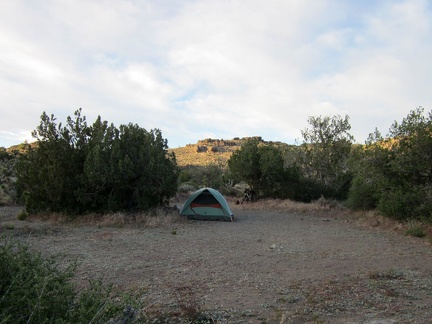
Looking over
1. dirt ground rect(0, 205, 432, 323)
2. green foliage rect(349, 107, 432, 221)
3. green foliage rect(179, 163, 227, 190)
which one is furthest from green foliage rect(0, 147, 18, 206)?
green foliage rect(349, 107, 432, 221)

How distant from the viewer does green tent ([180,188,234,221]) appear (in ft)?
60.0

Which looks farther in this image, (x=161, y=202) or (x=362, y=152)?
(x=161, y=202)

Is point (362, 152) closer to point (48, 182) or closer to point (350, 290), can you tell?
point (350, 290)

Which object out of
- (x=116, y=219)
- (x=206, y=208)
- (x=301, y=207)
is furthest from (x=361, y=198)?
(x=116, y=219)

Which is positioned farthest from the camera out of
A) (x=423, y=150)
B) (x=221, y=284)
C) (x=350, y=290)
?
(x=423, y=150)

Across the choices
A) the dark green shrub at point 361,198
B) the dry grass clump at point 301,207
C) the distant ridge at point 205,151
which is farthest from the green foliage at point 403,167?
the distant ridge at point 205,151

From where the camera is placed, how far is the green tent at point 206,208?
60.0 feet

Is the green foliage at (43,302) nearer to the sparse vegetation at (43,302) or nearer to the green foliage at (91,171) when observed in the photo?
the sparse vegetation at (43,302)

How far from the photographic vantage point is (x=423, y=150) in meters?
13.3

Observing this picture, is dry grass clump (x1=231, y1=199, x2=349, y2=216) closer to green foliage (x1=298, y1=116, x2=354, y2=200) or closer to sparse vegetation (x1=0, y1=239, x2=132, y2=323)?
green foliage (x1=298, y1=116, x2=354, y2=200)

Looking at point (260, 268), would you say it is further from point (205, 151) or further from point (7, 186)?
point (205, 151)

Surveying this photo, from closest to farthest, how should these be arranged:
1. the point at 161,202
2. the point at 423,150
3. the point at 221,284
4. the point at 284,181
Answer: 1. the point at 221,284
2. the point at 423,150
3. the point at 161,202
4. the point at 284,181

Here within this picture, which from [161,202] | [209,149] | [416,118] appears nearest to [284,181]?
[161,202]

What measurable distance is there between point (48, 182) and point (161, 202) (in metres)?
5.43
